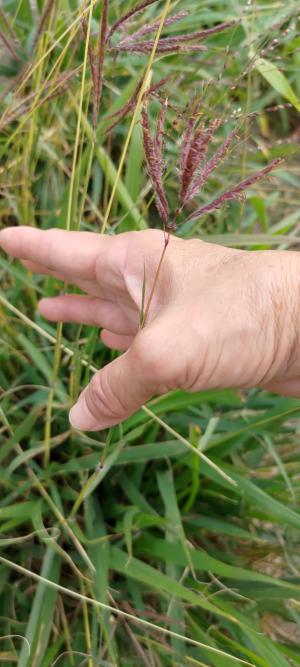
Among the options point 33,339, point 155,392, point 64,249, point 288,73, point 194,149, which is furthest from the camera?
point 288,73

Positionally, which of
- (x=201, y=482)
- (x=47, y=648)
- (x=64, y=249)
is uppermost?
(x=64, y=249)

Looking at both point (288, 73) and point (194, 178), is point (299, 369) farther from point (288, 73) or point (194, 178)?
point (288, 73)

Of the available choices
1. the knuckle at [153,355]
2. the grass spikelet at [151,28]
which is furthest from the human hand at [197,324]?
the grass spikelet at [151,28]

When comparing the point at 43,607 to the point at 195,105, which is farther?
the point at 43,607

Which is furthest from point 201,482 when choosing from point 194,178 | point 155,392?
point 194,178

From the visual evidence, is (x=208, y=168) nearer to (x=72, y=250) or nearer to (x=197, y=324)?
(x=197, y=324)

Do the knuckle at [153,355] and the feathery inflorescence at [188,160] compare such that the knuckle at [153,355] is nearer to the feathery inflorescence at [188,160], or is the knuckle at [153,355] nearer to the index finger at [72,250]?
the feathery inflorescence at [188,160]

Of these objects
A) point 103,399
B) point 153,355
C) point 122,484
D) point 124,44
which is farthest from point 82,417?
point 124,44

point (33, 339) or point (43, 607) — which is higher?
point (33, 339)

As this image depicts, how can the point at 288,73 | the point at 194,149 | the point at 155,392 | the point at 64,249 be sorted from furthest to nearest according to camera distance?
the point at 288,73 → the point at 64,249 → the point at 155,392 → the point at 194,149
